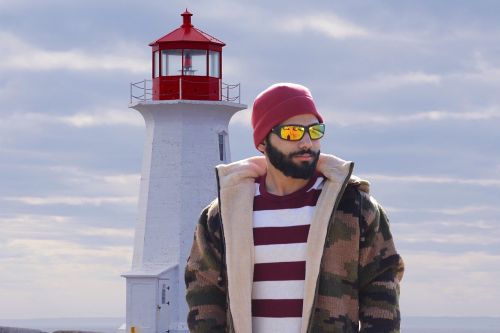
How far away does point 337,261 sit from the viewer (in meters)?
5.46

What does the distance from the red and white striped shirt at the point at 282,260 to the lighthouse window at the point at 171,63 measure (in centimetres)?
2838

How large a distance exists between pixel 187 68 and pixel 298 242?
2832cm

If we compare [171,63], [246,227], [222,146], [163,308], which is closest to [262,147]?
[246,227]

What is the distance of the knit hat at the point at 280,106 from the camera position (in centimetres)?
548

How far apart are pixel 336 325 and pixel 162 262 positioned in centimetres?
2693

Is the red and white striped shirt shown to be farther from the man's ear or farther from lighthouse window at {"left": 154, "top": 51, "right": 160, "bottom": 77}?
lighthouse window at {"left": 154, "top": 51, "right": 160, "bottom": 77}

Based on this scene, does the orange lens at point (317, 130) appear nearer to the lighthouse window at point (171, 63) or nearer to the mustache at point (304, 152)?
the mustache at point (304, 152)

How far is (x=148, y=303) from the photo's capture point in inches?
1280

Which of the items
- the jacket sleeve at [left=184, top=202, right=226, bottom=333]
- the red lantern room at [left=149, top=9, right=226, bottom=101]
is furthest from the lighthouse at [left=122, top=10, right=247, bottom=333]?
the jacket sleeve at [left=184, top=202, right=226, bottom=333]

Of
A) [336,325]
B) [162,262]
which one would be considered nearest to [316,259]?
[336,325]

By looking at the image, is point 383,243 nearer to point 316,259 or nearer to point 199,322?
point 316,259

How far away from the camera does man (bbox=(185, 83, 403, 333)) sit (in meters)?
5.45

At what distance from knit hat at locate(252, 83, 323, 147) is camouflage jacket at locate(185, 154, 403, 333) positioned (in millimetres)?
216

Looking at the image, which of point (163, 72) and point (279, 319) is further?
point (163, 72)
